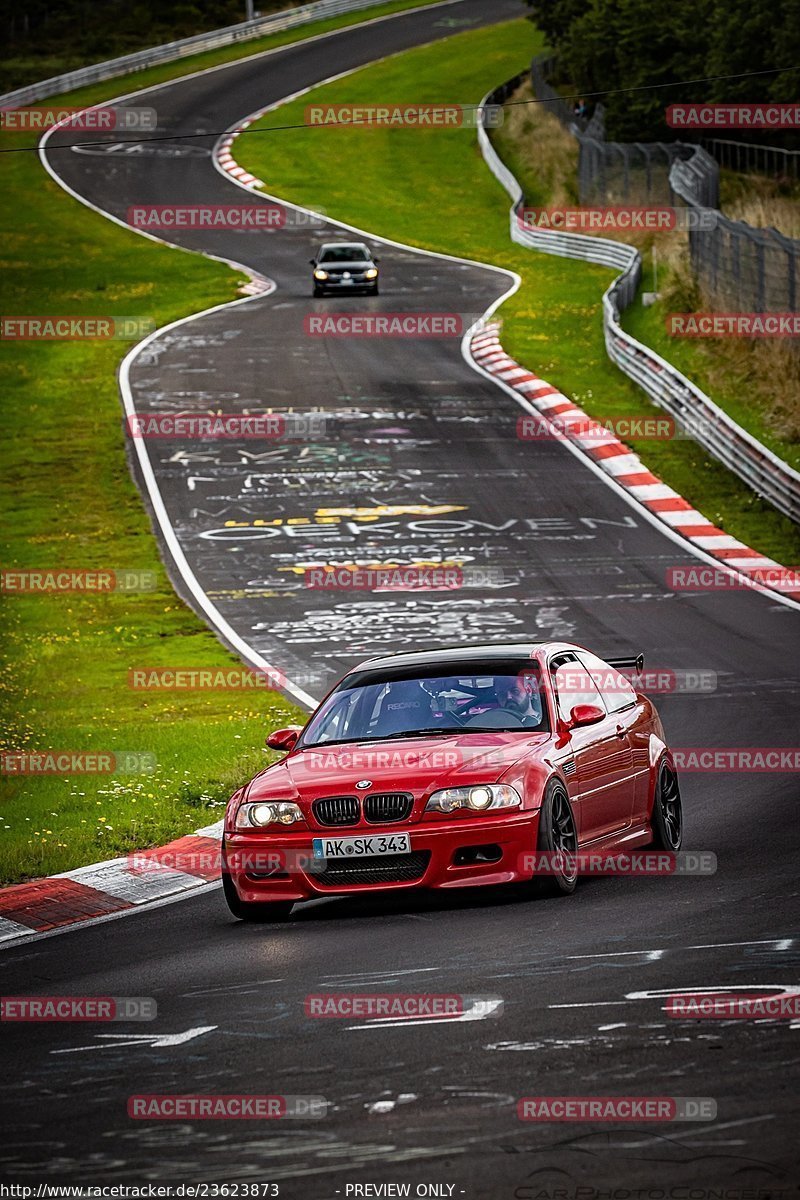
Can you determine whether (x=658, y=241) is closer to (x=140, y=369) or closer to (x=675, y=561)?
(x=140, y=369)

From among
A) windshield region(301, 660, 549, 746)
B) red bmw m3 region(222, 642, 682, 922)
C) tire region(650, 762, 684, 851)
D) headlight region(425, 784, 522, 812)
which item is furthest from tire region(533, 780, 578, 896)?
tire region(650, 762, 684, 851)

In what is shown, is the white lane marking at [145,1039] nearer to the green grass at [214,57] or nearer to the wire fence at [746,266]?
the wire fence at [746,266]

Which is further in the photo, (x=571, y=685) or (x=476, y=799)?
(x=571, y=685)

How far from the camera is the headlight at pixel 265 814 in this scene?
10383mm

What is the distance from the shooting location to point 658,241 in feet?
157

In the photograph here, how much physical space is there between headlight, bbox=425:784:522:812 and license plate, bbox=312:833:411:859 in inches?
8.8

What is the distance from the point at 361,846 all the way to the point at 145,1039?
2.72 meters

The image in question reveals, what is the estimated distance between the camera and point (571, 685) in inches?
456

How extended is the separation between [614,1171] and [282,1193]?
38.2 inches

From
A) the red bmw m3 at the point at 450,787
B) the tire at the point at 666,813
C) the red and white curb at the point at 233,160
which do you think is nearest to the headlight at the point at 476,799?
the red bmw m3 at the point at 450,787

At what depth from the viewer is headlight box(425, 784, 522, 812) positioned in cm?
1009

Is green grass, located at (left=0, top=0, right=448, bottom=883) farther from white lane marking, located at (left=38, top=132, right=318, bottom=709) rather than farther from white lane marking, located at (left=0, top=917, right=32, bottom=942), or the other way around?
white lane marking, located at (left=0, top=917, right=32, bottom=942)

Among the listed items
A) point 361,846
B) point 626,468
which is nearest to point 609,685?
point 361,846

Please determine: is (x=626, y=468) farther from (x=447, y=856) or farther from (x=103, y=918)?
(x=447, y=856)
